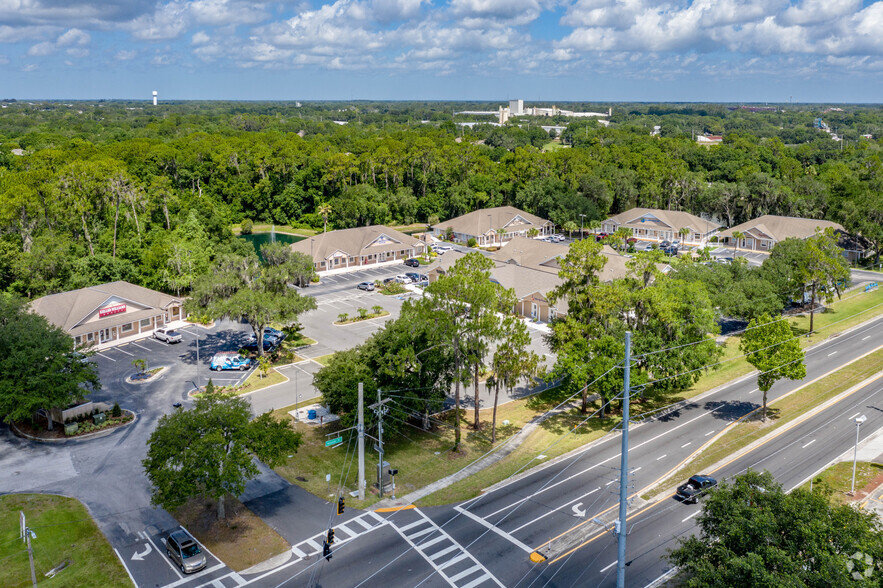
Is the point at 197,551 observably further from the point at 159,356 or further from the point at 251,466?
the point at 159,356

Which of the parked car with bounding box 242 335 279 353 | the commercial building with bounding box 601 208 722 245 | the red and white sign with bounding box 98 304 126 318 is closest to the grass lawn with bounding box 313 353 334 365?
the parked car with bounding box 242 335 279 353

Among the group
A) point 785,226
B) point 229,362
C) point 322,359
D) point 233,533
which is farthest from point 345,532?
point 785,226

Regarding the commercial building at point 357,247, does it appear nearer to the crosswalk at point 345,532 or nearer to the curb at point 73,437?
the curb at point 73,437

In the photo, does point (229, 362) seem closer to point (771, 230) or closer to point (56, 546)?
point (56, 546)

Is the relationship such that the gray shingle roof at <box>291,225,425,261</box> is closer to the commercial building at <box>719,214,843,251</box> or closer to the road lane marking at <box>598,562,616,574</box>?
the commercial building at <box>719,214,843,251</box>

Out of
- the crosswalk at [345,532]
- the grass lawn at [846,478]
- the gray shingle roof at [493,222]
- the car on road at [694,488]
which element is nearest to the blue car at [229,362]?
the crosswalk at [345,532]
